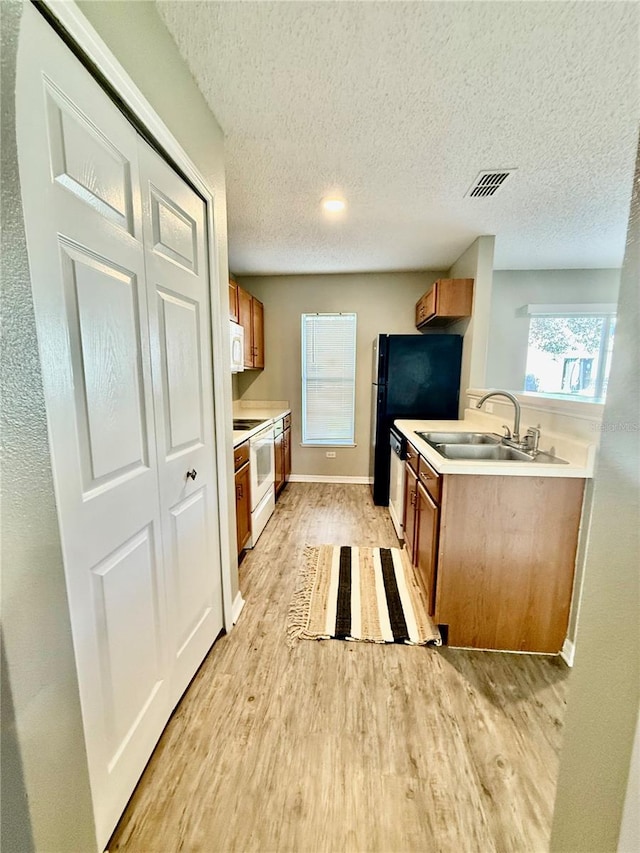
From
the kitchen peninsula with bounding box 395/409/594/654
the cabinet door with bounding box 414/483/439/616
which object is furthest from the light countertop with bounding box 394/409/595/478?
the cabinet door with bounding box 414/483/439/616

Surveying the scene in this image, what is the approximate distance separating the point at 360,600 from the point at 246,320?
279cm

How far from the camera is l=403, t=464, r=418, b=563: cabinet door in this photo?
2152 millimetres

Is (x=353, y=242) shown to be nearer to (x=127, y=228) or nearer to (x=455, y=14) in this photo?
(x=455, y=14)

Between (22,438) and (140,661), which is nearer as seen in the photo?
(22,438)

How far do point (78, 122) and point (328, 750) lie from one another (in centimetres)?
203

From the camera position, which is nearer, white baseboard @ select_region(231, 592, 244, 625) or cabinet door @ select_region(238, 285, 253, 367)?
white baseboard @ select_region(231, 592, 244, 625)

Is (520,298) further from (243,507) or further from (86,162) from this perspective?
(86,162)

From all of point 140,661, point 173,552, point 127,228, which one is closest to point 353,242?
point 127,228

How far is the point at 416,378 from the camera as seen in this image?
328 centimetres

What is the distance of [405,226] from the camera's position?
8.77 feet

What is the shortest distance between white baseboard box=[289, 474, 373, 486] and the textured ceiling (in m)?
2.83

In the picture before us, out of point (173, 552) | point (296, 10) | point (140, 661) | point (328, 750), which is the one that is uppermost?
point (296, 10)

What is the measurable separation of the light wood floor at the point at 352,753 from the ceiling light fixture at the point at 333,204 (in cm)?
276

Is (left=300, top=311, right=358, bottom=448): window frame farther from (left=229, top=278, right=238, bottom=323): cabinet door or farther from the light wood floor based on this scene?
the light wood floor
